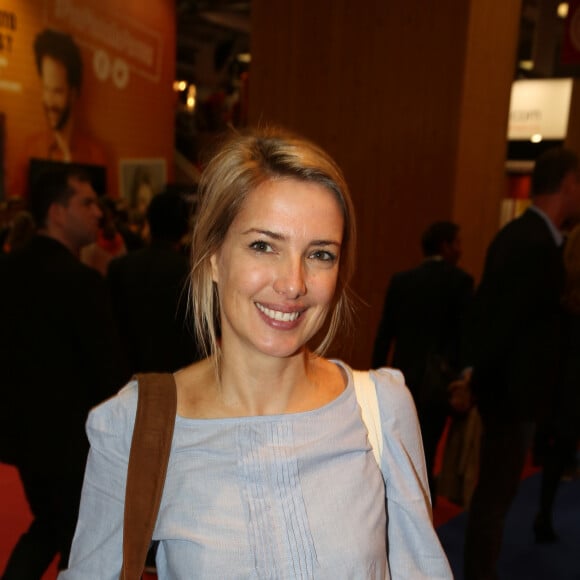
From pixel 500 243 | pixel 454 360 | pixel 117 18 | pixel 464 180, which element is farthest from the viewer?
pixel 117 18

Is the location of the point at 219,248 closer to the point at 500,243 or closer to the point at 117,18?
the point at 500,243

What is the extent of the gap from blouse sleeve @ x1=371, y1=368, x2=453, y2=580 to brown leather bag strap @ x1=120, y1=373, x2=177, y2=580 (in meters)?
0.48

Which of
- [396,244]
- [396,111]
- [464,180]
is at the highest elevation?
[396,111]

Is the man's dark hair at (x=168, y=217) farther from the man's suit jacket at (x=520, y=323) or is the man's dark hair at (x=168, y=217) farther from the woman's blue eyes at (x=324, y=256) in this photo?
the woman's blue eyes at (x=324, y=256)

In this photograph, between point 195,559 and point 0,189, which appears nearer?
point 195,559

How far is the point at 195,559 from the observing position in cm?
125

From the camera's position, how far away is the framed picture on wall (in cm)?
923

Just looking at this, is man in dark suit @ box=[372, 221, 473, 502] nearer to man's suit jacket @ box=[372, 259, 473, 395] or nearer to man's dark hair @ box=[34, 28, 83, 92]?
man's suit jacket @ box=[372, 259, 473, 395]

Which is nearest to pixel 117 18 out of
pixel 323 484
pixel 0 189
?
pixel 0 189

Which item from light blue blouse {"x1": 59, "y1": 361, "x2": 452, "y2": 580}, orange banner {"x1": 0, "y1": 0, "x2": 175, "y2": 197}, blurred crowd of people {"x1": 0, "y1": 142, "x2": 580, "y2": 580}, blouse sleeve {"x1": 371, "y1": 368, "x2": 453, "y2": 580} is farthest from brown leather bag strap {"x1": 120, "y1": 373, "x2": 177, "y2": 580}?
orange banner {"x1": 0, "y1": 0, "x2": 175, "y2": 197}

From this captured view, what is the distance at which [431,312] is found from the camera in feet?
12.0

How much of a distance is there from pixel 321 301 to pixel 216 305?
37cm

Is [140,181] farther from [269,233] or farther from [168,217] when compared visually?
[269,233]

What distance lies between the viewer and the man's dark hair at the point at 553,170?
287 cm
